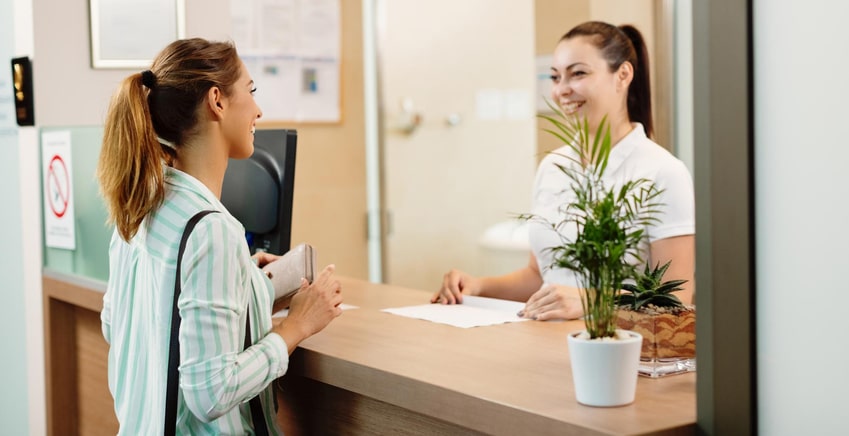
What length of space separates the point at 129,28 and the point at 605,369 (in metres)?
1.88

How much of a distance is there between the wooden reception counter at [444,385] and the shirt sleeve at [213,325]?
0.69 feet

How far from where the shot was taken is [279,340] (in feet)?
5.46

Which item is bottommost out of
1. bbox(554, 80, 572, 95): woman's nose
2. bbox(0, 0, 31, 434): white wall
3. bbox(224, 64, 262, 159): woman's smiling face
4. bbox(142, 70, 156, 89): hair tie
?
bbox(0, 0, 31, 434): white wall

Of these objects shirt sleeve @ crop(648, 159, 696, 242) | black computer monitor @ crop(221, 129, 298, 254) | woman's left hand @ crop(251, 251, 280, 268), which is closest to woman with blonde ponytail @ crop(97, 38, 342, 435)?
woman's left hand @ crop(251, 251, 280, 268)

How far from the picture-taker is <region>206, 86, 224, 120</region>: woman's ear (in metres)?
1.70

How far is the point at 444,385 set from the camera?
1.44 metres

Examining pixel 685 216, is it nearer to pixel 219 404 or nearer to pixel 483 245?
pixel 219 404

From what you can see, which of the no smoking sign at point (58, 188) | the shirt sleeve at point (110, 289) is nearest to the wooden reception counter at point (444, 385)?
the shirt sleeve at point (110, 289)

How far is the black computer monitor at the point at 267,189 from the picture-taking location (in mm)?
2146

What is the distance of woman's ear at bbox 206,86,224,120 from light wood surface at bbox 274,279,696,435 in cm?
45

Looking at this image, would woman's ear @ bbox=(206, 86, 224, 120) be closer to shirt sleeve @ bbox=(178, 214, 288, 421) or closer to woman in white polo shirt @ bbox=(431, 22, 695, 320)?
shirt sleeve @ bbox=(178, 214, 288, 421)

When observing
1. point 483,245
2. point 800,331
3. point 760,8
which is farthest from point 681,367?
point 483,245

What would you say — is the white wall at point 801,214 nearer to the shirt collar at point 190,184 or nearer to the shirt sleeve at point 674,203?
the shirt collar at point 190,184

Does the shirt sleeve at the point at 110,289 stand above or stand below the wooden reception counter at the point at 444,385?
above
